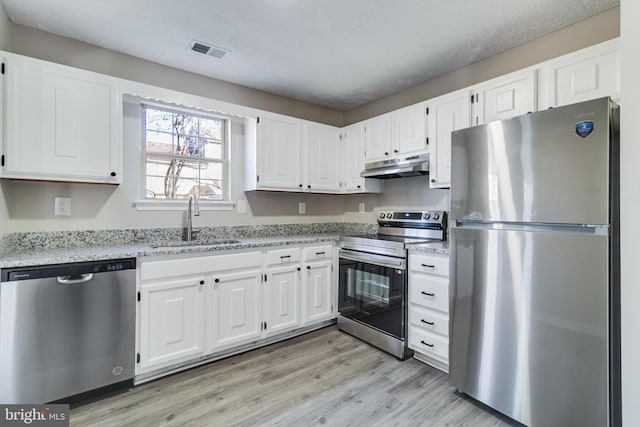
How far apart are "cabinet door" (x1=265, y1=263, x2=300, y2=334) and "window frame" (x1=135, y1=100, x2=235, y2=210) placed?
0.91 m

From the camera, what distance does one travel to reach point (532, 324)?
162 centimetres

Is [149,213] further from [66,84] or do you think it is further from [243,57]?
[243,57]

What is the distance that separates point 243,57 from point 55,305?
2226mm

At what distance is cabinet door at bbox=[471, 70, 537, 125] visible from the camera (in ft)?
6.82

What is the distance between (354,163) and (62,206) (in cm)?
266

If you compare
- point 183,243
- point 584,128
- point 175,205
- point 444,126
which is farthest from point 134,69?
point 584,128

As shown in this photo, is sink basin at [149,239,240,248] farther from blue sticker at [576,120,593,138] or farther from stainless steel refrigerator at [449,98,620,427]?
blue sticker at [576,120,593,138]

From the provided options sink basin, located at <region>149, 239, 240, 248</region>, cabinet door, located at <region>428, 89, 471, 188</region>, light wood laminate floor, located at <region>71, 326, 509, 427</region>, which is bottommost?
light wood laminate floor, located at <region>71, 326, 509, 427</region>

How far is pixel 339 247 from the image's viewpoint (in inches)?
123

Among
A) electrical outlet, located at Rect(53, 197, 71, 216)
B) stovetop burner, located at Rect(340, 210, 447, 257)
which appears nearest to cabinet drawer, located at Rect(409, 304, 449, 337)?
stovetop burner, located at Rect(340, 210, 447, 257)

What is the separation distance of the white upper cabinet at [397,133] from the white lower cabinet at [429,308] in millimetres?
1070

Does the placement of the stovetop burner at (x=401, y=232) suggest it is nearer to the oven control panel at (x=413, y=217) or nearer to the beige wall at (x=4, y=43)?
the oven control panel at (x=413, y=217)

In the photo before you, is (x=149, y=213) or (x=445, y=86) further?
(x=445, y=86)

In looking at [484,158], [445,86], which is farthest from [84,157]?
[445,86]
